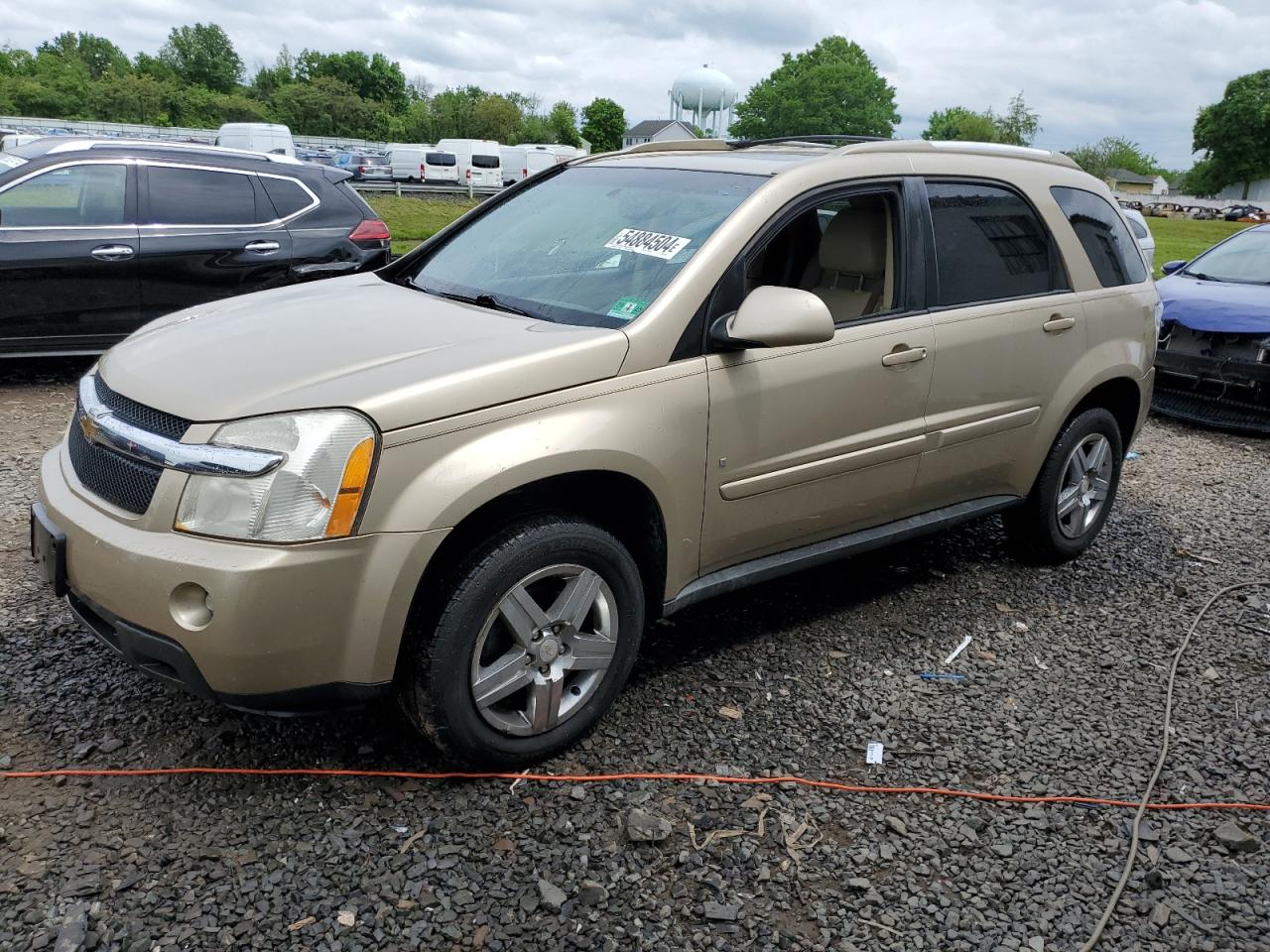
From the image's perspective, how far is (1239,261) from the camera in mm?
8953

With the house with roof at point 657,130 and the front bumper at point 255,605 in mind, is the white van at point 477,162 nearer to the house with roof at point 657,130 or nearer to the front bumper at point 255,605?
the front bumper at point 255,605

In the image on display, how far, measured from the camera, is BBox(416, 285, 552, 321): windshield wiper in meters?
3.37

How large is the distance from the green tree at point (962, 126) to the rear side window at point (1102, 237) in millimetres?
91236

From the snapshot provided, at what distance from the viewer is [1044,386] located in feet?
14.4

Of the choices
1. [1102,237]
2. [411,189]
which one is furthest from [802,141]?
[411,189]

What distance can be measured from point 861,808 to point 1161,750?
3.78ft

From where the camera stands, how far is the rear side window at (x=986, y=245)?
159 inches

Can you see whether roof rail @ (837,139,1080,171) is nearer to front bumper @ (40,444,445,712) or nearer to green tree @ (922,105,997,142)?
front bumper @ (40,444,445,712)

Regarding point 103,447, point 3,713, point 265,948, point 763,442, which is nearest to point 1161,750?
point 763,442

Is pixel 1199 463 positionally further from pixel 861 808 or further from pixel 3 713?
pixel 3 713

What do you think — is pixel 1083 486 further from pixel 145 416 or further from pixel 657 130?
pixel 657 130

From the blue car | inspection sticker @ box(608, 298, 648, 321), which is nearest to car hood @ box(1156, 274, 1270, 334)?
the blue car

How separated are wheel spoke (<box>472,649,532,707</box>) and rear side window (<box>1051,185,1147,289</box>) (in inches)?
127

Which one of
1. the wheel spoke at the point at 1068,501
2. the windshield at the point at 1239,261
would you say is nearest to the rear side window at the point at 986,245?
the wheel spoke at the point at 1068,501
